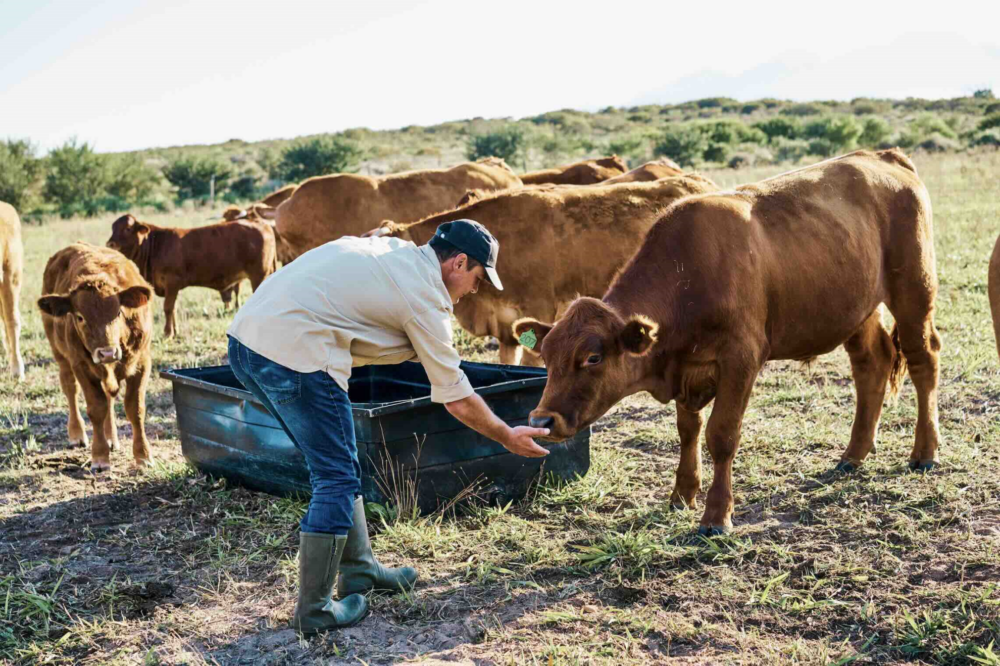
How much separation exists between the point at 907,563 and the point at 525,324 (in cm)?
231

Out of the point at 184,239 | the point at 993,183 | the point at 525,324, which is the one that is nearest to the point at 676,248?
the point at 525,324

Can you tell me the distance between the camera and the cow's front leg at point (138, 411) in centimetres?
696

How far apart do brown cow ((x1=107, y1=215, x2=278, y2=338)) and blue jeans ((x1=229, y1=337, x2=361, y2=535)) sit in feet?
28.9

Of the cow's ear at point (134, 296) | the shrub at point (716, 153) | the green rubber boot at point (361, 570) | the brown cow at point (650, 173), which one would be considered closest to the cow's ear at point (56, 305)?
the cow's ear at point (134, 296)

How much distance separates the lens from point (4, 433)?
7.87 m

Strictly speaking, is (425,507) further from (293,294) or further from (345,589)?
(293,294)

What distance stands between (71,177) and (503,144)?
20121 millimetres

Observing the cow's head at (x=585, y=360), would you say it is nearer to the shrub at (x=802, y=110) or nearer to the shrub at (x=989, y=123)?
the shrub at (x=989, y=123)

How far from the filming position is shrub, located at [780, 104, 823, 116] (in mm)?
74056

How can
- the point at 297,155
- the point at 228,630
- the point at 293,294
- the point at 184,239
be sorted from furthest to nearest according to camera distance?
the point at 297,155 → the point at 184,239 → the point at 228,630 → the point at 293,294

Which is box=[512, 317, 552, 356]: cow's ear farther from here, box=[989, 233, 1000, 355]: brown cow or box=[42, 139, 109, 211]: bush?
box=[42, 139, 109, 211]: bush

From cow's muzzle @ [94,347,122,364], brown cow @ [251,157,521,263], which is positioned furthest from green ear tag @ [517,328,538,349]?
brown cow @ [251,157,521,263]

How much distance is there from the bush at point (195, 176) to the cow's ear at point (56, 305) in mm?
37825

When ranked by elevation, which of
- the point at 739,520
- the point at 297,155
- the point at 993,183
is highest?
the point at 297,155
